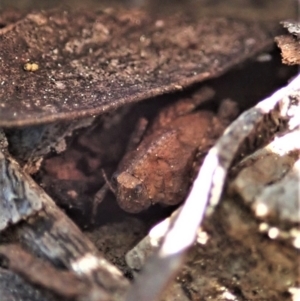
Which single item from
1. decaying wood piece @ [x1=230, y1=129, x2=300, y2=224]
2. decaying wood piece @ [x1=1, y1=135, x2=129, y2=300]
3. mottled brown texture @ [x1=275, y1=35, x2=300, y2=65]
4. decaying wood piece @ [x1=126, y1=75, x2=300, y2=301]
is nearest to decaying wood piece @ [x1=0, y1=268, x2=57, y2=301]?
decaying wood piece @ [x1=1, y1=135, x2=129, y2=300]

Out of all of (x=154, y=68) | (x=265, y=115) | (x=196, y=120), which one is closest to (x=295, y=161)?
(x=265, y=115)

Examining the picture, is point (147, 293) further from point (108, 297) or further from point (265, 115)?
point (265, 115)

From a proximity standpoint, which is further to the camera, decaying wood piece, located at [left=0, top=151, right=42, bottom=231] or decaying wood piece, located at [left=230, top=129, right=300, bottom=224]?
decaying wood piece, located at [left=0, top=151, right=42, bottom=231]

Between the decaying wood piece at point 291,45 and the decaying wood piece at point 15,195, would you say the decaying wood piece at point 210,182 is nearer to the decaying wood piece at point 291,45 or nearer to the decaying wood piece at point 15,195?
the decaying wood piece at point 291,45

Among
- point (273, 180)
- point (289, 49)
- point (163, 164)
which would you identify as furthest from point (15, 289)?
point (289, 49)

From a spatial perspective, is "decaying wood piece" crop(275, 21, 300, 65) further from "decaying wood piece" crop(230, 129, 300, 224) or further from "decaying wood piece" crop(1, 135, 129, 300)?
"decaying wood piece" crop(1, 135, 129, 300)

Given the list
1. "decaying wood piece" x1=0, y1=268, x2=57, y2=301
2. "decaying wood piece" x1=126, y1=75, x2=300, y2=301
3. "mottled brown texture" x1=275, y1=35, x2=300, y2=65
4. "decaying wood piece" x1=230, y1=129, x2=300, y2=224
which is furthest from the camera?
"mottled brown texture" x1=275, y1=35, x2=300, y2=65
